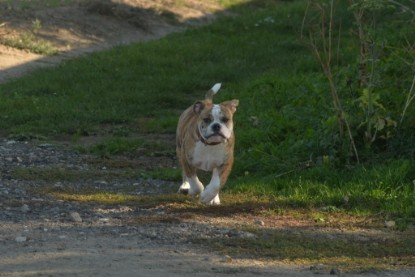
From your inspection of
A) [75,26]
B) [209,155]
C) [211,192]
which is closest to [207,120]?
[209,155]

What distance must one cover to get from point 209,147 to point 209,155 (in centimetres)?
7

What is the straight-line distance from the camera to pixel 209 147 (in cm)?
915

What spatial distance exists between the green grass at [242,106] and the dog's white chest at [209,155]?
572mm

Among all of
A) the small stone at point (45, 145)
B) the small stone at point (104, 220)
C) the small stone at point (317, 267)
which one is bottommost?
the small stone at point (45, 145)

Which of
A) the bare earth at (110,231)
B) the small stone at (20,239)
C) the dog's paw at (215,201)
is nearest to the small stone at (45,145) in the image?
the bare earth at (110,231)

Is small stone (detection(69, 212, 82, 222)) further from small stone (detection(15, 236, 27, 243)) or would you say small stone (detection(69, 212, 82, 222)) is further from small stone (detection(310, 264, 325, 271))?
small stone (detection(310, 264, 325, 271))

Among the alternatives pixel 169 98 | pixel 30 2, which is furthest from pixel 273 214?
pixel 30 2

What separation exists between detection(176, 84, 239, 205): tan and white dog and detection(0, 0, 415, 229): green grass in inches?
21.5

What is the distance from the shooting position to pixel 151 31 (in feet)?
75.9

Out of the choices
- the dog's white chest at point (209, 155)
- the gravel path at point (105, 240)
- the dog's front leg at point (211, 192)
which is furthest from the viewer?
the dog's white chest at point (209, 155)

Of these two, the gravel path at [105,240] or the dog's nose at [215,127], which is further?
the dog's nose at [215,127]

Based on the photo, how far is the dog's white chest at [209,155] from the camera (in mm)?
9148

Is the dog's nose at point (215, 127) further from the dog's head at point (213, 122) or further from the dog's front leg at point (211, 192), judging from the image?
the dog's front leg at point (211, 192)

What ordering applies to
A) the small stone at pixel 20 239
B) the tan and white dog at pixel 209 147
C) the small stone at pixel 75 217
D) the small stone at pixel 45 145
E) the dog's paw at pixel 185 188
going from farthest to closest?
the small stone at pixel 45 145, the dog's paw at pixel 185 188, the tan and white dog at pixel 209 147, the small stone at pixel 75 217, the small stone at pixel 20 239
